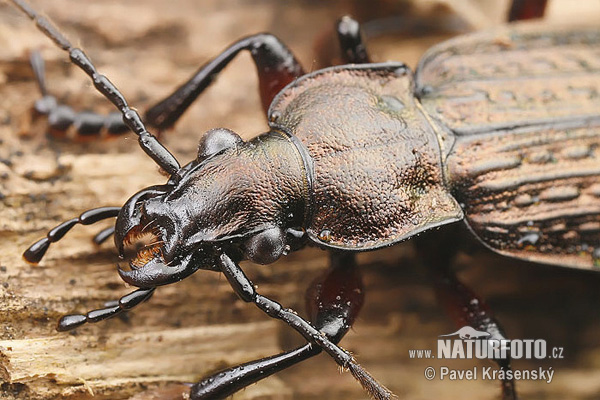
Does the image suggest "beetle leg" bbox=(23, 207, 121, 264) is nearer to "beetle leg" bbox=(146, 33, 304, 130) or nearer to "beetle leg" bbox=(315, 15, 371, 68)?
"beetle leg" bbox=(146, 33, 304, 130)

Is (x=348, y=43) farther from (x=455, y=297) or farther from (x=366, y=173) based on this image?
(x=455, y=297)

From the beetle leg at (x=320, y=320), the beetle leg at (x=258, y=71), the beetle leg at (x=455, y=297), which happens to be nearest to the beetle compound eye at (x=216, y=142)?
the beetle leg at (x=258, y=71)

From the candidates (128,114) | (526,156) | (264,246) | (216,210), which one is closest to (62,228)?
(128,114)

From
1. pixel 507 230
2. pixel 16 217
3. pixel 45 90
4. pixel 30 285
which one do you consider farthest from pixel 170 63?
pixel 507 230

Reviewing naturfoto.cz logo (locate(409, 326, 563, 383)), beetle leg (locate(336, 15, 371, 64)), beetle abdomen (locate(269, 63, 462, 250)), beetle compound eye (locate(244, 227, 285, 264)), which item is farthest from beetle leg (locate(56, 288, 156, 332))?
beetle leg (locate(336, 15, 371, 64))

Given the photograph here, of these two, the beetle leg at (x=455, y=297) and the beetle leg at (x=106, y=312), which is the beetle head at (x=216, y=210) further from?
the beetle leg at (x=455, y=297)
